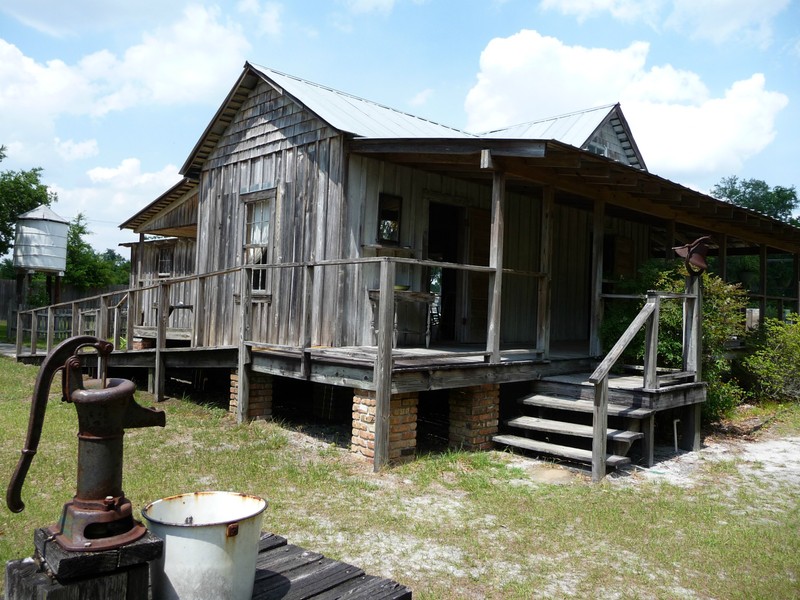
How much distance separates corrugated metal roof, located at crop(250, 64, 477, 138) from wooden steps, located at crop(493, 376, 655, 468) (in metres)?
4.10

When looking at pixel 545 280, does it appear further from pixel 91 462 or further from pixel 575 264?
A: pixel 91 462

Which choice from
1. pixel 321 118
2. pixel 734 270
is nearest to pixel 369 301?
pixel 321 118

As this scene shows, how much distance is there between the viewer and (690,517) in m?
5.67

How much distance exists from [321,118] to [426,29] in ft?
11.5

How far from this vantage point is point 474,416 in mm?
7781

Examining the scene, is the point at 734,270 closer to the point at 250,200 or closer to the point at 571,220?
the point at 571,220

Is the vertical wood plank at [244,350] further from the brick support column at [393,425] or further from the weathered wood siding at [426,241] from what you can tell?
the brick support column at [393,425]

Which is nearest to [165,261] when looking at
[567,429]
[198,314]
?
[198,314]

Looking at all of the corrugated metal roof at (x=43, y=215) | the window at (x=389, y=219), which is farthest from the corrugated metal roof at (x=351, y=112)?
the corrugated metal roof at (x=43, y=215)

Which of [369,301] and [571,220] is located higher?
[571,220]

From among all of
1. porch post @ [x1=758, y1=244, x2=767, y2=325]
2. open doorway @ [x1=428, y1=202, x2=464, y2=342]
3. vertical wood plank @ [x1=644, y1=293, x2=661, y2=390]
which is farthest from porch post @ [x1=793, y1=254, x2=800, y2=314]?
vertical wood plank @ [x1=644, y1=293, x2=661, y2=390]

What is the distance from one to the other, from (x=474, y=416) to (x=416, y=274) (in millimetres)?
2578

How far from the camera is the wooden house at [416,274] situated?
7332 millimetres

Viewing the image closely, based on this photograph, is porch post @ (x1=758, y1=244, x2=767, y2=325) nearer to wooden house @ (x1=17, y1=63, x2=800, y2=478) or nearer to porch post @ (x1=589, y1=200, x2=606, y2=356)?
wooden house @ (x1=17, y1=63, x2=800, y2=478)
